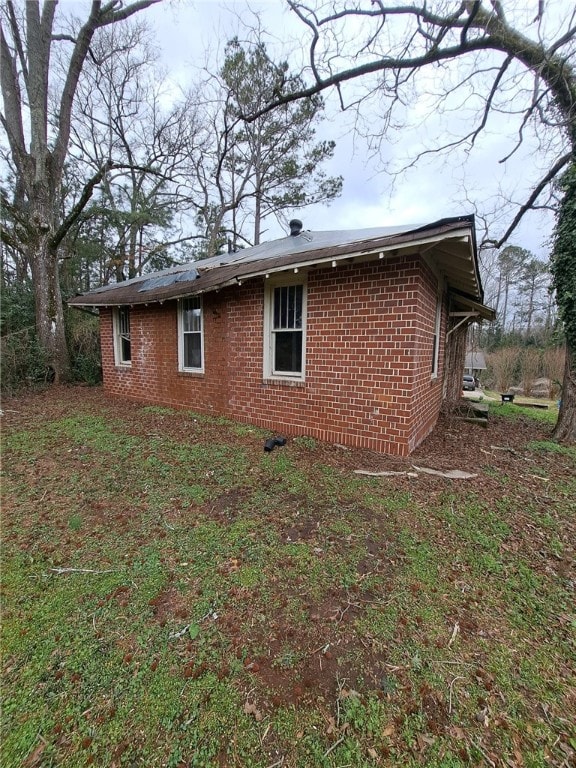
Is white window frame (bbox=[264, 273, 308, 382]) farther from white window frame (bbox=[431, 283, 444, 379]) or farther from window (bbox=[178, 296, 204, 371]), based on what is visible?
white window frame (bbox=[431, 283, 444, 379])

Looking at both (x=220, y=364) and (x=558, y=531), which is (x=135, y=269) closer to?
(x=220, y=364)

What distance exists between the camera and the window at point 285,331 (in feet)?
18.0

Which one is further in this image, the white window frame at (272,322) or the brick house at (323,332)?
the white window frame at (272,322)

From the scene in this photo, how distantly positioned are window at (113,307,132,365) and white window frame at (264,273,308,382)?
5.20m

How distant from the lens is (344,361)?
495 cm

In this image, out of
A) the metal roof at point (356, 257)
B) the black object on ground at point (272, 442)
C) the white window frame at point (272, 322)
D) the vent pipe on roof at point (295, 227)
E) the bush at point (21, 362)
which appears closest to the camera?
the metal roof at point (356, 257)


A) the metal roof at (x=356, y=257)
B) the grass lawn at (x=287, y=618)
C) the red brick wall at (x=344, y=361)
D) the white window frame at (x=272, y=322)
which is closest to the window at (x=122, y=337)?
the metal roof at (x=356, y=257)

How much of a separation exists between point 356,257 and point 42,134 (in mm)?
10669

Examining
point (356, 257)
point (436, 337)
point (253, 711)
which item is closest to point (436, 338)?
A: point (436, 337)

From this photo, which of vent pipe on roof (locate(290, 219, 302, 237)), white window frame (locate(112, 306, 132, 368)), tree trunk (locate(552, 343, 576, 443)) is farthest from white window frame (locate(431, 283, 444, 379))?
white window frame (locate(112, 306, 132, 368))

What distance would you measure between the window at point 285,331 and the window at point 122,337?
5242 millimetres

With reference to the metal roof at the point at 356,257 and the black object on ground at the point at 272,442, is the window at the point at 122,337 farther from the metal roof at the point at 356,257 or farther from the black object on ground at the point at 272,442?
the black object on ground at the point at 272,442

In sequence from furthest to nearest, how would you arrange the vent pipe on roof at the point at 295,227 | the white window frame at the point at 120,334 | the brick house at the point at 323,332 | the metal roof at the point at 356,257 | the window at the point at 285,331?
1. the white window frame at the point at 120,334
2. the vent pipe on roof at the point at 295,227
3. the window at the point at 285,331
4. the brick house at the point at 323,332
5. the metal roof at the point at 356,257

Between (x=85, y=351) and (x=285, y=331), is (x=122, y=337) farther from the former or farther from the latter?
(x=285, y=331)
